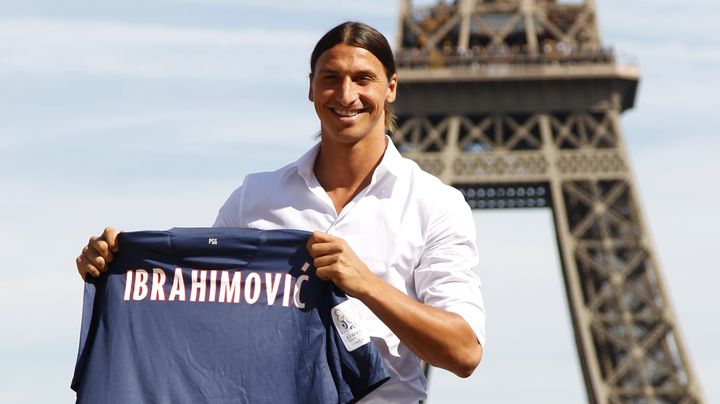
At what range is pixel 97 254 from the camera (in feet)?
16.4

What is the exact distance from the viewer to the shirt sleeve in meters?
4.75

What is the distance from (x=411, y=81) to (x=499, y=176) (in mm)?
3676

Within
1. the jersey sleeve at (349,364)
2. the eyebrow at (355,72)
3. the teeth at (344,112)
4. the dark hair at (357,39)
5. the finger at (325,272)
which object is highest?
the dark hair at (357,39)

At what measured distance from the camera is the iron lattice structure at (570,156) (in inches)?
1531

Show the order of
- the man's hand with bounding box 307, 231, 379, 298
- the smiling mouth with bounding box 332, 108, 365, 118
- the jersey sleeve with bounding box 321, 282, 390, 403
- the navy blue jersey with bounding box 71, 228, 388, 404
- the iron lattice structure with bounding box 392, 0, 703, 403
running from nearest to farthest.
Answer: the man's hand with bounding box 307, 231, 379, 298 < the jersey sleeve with bounding box 321, 282, 390, 403 < the navy blue jersey with bounding box 71, 228, 388, 404 < the smiling mouth with bounding box 332, 108, 365, 118 < the iron lattice structure with bounding box 392, 0, 703, 403

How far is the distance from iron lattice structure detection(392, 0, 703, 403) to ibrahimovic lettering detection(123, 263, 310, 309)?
1344 inches

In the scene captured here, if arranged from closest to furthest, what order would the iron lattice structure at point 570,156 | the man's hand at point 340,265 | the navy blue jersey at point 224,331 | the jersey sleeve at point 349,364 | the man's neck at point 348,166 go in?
the man's hand at point 340,265, the jersey sleeve at point 349,364, the navy blue jersey at point 224,331, the man's neck at point 348,166, the iron lattice structure at point 570,156

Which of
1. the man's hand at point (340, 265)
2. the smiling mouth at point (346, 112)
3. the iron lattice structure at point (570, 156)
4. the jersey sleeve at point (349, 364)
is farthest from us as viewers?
the iron lattice structure at point (570, 156)

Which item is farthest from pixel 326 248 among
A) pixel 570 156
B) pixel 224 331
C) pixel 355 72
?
pixel 570 156

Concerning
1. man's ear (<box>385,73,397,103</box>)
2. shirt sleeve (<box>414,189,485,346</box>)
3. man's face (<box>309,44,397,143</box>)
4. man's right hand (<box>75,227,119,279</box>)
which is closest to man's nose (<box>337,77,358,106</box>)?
man's face (<box>309,44,397,143</box>)

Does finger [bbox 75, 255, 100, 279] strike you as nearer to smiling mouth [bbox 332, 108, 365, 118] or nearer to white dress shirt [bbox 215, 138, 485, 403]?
white dress shirt [bbox 215, 138, 485, 403]

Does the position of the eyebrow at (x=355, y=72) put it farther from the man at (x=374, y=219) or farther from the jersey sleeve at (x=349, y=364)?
the jersey sleeve at (x=349, y=364)

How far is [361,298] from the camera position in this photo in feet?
15.0

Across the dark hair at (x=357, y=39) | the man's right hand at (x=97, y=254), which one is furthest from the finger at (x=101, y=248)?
the dark hair at (x=357, y=39)
